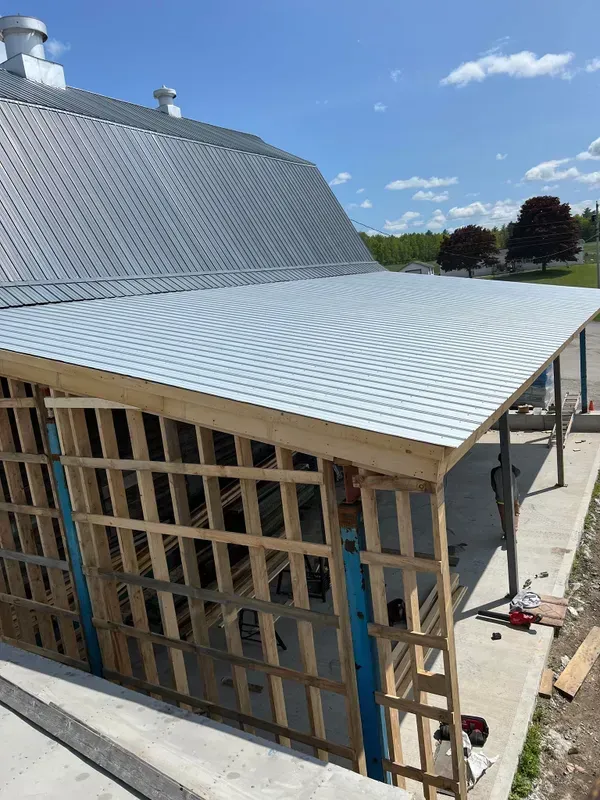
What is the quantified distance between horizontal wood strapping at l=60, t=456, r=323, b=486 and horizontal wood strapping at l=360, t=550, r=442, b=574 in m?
0.66

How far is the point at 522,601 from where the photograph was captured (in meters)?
8.43

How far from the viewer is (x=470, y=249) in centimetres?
7144

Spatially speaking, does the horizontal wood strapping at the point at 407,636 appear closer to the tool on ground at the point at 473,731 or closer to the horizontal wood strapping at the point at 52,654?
the tool on ground at the point at 473,731

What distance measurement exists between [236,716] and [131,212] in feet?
32.5

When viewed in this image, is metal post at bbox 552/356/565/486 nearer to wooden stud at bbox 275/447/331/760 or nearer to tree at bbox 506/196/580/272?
wooden stud at bbox 275/447/331/760

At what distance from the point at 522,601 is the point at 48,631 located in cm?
605

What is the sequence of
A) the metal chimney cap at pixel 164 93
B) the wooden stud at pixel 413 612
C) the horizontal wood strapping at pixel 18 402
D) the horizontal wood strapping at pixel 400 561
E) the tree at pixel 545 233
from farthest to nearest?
the tree at pixel 545 233
the metal chimney cap at pixel 164 93
the horizontal wood strapping at pixel 18 402
the wooden stud at pixel 413 612
the horizontal wood strapping at pixel 400 561

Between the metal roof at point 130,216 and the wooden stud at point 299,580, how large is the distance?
569 cm

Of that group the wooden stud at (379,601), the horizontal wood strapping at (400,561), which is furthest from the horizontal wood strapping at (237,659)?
the horizontal wood strapping at (400,561)

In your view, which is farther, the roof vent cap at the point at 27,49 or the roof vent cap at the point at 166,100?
the roof vent cap at the point at 166,100

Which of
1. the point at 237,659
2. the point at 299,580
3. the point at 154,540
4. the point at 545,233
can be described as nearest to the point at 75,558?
the point at 154,540

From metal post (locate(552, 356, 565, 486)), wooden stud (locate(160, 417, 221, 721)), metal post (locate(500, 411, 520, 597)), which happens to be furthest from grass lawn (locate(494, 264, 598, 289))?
wooden stud (locate(160, 417, 221, 721))

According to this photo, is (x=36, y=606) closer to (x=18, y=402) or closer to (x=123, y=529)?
(x=123, y=529)

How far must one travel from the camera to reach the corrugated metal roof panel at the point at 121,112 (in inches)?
504
